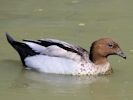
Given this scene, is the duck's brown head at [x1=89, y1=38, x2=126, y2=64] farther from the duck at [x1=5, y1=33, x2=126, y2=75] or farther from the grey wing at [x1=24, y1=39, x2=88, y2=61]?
the grey wing at [x1=24, y1=39, x2=88, y2=61]

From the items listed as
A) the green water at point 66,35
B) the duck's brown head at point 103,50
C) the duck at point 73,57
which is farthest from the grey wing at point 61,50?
the green water at point 66,35

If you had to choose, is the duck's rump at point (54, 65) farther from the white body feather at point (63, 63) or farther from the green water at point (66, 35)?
the green water at point (66, 35)

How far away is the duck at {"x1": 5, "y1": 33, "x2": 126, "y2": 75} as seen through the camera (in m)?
10.3

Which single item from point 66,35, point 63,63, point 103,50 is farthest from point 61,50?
point 66,35

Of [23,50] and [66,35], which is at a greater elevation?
[23,50]

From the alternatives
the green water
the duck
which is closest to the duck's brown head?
the duck

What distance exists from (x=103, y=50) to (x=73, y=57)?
51cm

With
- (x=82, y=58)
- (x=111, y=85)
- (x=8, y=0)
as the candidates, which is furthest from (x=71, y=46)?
(x=8, y=0)

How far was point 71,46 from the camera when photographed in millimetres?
10422

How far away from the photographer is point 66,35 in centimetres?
1232

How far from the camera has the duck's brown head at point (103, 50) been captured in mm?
10383

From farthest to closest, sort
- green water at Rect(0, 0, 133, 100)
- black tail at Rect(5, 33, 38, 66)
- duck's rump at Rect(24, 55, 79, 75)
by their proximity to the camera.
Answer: black tail at Rect(5, 33, 38, 66)
duck's rump at Rect(24, 55, 79, 75)
green water at Rect(0, 0, 133, 100)

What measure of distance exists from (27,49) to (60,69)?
771mm

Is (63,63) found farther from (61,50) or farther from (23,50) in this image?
(23,50)
